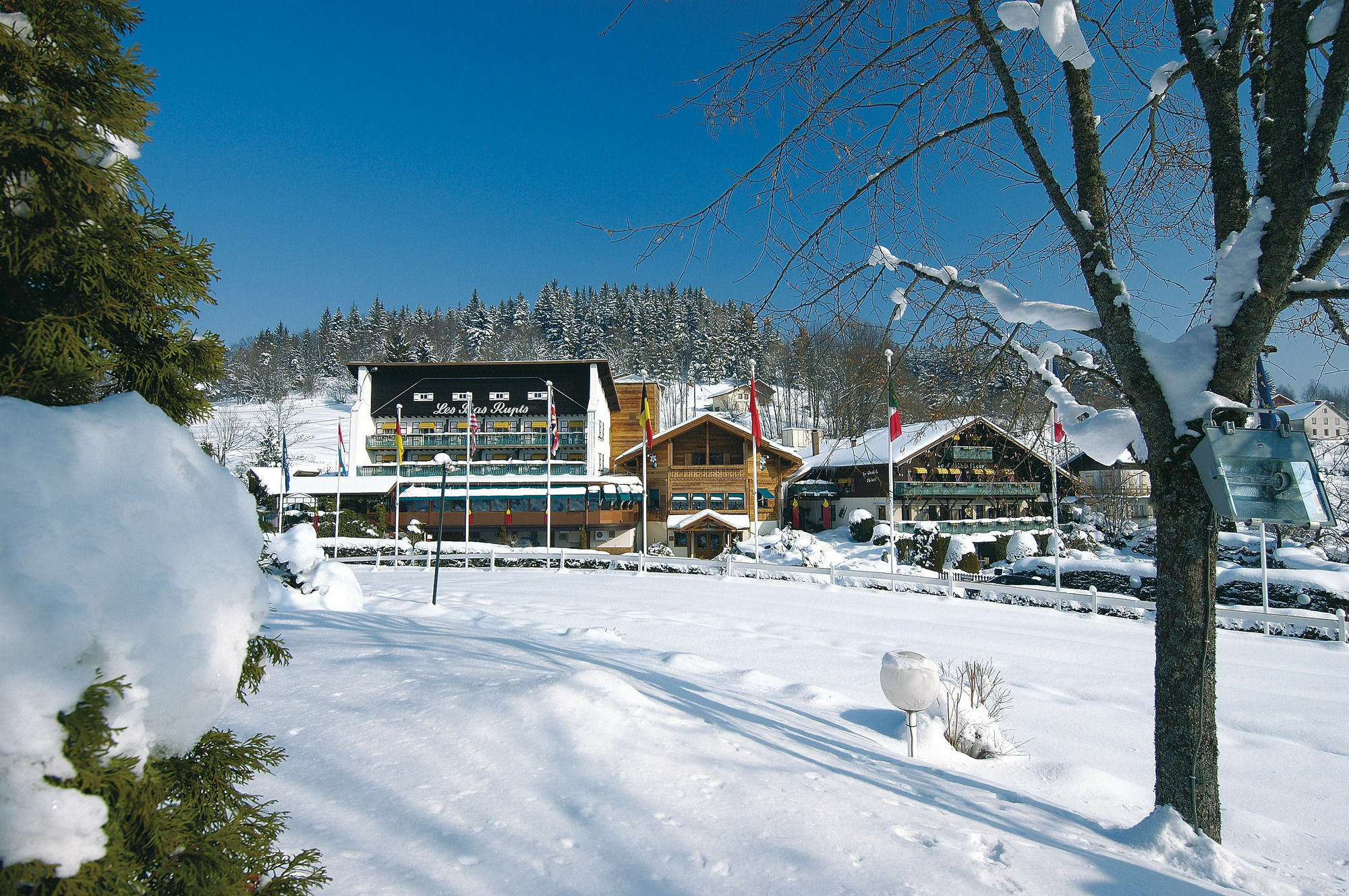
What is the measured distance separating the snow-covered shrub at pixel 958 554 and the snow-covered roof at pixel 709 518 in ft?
30.9

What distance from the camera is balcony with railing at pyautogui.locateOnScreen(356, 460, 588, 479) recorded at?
122 ft

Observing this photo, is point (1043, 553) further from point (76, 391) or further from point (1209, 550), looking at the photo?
point (76, 391)

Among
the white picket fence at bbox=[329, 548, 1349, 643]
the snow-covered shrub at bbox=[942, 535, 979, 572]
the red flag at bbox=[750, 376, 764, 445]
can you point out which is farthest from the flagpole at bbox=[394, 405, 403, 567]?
the snow-covered shrub at bbox=[942, 535, 979, 572]

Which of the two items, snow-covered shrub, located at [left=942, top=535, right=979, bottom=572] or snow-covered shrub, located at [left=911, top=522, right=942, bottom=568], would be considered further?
snow-covered shrub, located at [left=911, top=522, right=942, bottom=568]

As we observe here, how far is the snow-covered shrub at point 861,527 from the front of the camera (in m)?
36.7

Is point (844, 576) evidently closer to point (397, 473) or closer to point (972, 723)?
point (972, 723)

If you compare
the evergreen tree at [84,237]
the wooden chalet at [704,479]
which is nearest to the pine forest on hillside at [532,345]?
the wooden chalet at [704,479]

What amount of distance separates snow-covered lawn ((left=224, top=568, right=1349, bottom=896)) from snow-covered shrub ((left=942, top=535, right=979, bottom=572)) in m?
16.8

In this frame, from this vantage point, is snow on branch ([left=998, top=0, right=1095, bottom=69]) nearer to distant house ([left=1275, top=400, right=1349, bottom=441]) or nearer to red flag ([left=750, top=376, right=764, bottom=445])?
distant house ([left=1275, top=400, right=1349, bottom=441])

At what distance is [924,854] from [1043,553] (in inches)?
1204

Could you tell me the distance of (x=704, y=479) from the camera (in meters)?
34.7

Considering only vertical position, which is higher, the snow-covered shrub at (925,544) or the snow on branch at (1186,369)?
the snow on branch at (1186,369)

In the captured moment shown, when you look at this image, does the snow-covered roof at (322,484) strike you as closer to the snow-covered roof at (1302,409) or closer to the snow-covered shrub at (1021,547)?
the snow-covered shrub at (1021,547)

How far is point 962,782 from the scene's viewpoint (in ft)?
14.4
